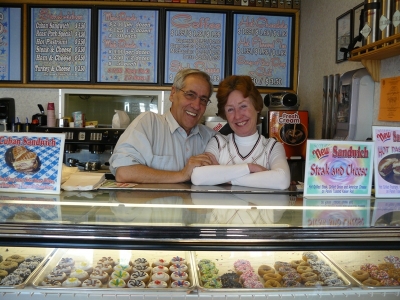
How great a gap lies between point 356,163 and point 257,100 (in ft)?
2.19

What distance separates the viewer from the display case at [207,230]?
3.74 ft

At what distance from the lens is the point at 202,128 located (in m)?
2.49

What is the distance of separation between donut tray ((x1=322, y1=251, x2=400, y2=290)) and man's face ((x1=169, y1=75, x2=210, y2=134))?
1.13 metres

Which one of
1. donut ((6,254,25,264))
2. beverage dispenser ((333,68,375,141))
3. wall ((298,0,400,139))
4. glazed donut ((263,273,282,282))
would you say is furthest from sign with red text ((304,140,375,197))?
wall ((298,0,400,139))

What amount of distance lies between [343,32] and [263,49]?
45.6 inches

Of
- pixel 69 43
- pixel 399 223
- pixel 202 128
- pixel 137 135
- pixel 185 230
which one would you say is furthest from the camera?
pixel 69 43

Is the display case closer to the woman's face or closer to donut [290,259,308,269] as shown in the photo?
donut [290,259,308,269]

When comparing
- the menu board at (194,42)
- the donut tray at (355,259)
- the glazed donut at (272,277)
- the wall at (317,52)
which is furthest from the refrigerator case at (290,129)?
the glazed donut at (272,277)

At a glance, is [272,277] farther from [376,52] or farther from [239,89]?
[376,52]

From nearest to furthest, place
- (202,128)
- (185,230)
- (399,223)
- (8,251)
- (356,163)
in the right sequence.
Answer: (185,230)
(399,223)
(8,251)
(356,163)
(202,128)

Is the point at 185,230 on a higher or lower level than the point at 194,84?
lower

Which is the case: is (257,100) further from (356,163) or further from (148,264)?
(148,264)

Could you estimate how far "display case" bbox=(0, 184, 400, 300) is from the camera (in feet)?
3.74

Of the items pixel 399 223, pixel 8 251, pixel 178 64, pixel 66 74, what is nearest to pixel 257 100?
pixel 399 223
